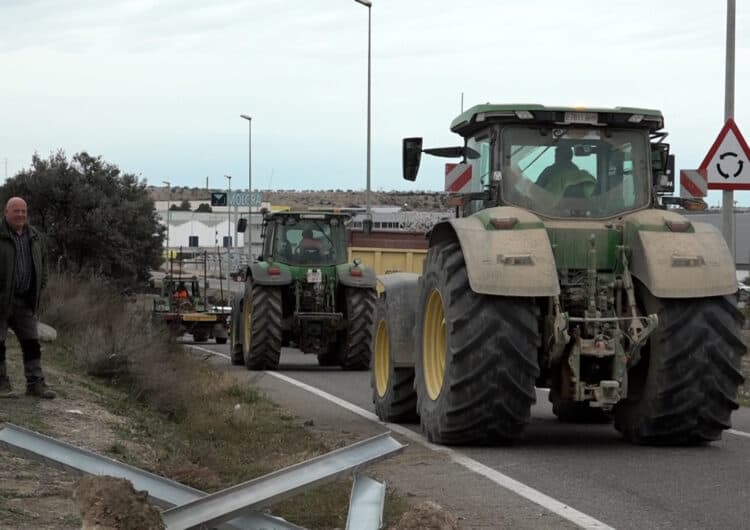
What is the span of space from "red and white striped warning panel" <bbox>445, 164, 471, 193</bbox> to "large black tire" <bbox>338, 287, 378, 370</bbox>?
1071 centimetres

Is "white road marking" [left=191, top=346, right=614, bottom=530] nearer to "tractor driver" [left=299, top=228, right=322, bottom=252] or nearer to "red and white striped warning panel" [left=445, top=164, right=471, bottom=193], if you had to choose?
"red and white striped warning panel" [left=445, top=164, right=471, bottom=193]

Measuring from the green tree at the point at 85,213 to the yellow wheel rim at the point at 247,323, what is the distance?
22.1 metres

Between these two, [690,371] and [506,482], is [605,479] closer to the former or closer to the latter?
[506,482]

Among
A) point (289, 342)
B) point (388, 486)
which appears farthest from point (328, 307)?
point (388, 486)

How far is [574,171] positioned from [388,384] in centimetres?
288

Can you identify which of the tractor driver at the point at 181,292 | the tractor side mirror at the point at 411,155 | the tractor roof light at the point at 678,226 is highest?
the tractor side mirror at the point at 411,155

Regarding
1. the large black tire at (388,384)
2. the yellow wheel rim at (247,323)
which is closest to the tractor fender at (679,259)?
the large black tire at (388,384)

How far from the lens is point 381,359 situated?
14000 millimetres

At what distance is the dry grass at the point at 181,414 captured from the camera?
29.0 feet

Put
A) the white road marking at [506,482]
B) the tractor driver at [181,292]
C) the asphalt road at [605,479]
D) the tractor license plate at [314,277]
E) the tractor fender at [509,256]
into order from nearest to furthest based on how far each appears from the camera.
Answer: the white road marking at [506,482] < the asphalt road at [605,479] < the tractor fender at [509,256] < the tractor license plate at [314,277] < the tractor driver at [181,292]

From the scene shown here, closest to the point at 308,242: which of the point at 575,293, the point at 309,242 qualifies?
the point at 309,242

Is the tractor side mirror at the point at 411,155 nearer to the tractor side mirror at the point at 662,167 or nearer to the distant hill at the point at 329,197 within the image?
the tractor side mirror at the point at 662,167

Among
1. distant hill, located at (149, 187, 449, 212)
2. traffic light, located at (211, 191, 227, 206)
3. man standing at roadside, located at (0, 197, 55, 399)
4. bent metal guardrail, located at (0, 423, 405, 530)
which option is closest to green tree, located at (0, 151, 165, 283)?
traffic light, located at (211, 191, 227, 206)

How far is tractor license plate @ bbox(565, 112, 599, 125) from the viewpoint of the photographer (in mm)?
11914
